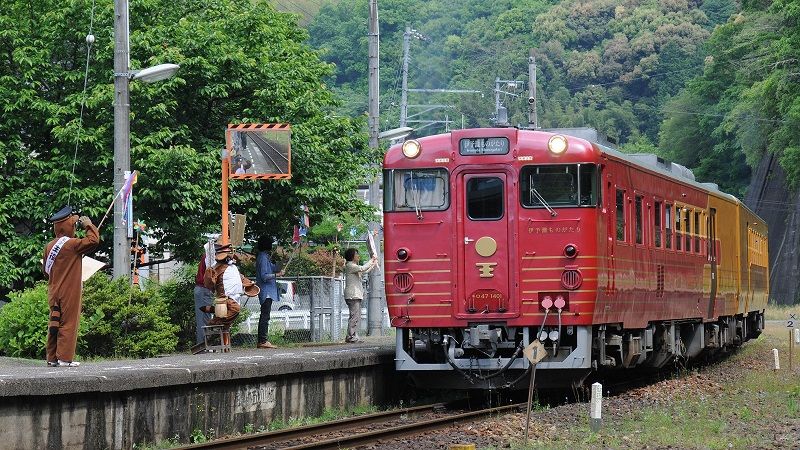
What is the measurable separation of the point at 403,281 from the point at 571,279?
198 centimetres

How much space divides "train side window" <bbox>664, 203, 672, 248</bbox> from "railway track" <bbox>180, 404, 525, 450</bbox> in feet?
13.9

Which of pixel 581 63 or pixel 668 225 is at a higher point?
pixel 581 63

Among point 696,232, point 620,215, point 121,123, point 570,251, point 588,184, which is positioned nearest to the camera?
point 570,251

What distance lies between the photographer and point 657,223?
63.3ft

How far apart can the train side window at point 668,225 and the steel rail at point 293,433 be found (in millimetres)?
5170

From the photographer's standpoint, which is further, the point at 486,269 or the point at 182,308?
the point at 182,308

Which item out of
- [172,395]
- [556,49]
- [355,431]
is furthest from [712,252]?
[556,49]

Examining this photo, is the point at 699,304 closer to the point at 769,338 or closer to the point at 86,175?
the point at 86,175

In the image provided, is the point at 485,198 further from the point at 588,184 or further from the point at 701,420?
the point at 701,420

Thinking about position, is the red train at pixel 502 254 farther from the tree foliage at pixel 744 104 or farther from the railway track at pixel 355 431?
the tree foliage at pixel 744 104

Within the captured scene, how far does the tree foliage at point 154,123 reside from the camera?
22.9 metres

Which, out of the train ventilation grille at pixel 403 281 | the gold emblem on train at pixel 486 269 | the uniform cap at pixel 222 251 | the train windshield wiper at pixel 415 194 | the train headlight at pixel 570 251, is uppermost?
the train windshield wiper at pixel 415 194

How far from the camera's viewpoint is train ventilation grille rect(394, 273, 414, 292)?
54.1ft

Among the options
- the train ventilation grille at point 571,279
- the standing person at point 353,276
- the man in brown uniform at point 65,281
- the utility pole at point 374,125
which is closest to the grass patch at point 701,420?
the train ventilation grille at point 571,279
